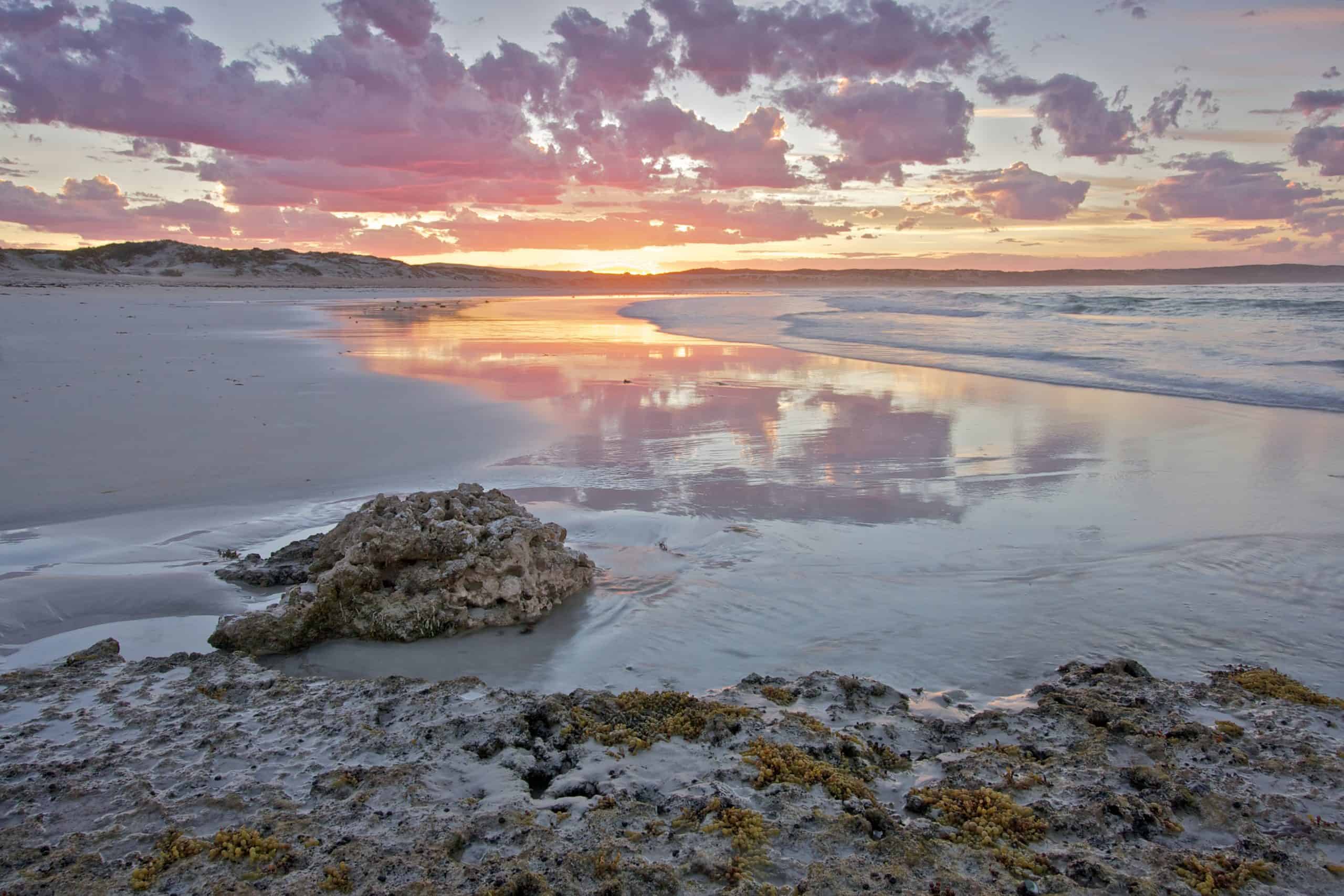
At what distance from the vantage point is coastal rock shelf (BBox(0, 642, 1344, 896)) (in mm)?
1899

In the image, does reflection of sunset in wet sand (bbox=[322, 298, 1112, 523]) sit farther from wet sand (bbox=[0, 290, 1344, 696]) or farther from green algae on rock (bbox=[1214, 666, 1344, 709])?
green algae on rock (bbox=[1214, 666, 1344, 709])

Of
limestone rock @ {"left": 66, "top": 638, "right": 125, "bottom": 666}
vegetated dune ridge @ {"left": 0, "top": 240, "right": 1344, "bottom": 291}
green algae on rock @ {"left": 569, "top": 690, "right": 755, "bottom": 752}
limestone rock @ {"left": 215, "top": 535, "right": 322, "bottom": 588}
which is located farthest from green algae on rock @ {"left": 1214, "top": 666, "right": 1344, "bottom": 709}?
vegetated dune ridge @ {"left": 0, "top": 240, "right": 1344, "bottom": 291}

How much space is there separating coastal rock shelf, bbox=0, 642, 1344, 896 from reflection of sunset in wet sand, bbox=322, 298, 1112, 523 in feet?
7.79

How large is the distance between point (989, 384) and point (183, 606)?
32.1 ft

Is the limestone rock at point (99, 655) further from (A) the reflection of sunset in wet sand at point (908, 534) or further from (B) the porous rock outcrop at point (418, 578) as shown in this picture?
(A) the reflection of sunset in wet sand at point (908, 534)

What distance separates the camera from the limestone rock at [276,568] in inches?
154

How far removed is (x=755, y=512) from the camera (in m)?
5.02

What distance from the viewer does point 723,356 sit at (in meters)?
14.0

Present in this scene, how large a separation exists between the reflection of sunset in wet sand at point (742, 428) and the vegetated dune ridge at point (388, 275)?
36.0m

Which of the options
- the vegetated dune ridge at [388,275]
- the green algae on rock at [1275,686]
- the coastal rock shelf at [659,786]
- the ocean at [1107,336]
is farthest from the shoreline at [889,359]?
the vegetated dune ridge at [388,275]

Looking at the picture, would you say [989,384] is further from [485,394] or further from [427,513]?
[427,513]

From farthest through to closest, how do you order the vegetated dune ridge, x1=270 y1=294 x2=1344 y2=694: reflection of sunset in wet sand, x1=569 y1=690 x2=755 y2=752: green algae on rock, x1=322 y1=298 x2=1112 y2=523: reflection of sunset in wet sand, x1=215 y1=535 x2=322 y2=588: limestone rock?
the vegetated dune ridge, x1=322 y1=298 x2=1112 y2=523: reflection of sunset in wet sand, x1=215 y1=535 x2=322 y2=588: limestone rock, x1=270 y1=294 x2=1344 y2=694: reflection of sunset in wet sand, x1=569 y1=690 x2=755 y2=752: green algae on rock

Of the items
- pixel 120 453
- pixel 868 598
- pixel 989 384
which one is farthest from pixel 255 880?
pixel 989 384

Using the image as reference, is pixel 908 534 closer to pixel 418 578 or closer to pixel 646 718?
pixel 646 718
